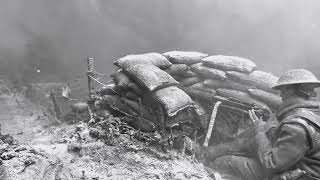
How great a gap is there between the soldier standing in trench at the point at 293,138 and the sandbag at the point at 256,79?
135cm

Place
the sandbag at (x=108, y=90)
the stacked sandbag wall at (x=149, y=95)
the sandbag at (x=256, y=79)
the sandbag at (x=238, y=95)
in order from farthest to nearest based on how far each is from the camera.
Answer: the sandbag at (x=108, y=90), the sandbag at (x=256, y=79), the sandbag at (x=238, y=95), the stacked sandbag wall at (x=149, y=95)

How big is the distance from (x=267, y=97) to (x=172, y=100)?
1.49 meters

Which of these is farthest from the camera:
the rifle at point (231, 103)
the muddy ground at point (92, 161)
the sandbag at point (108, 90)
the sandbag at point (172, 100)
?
the sandbag at point (108, 90)

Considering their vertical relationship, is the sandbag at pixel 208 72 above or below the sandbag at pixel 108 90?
above

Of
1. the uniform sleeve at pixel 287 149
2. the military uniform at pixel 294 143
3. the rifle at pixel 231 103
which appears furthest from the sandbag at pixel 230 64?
the uniform sleeve at pixel 287 149

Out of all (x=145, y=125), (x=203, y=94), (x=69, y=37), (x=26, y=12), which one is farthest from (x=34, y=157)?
(x=26, y=12)

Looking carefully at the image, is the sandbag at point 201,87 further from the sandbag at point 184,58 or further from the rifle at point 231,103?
the sandbag at point 184,58

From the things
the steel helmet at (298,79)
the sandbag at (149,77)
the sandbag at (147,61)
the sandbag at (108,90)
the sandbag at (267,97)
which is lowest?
the sandbag at (108,90)

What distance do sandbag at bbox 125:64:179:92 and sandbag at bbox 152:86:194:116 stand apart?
11 cm

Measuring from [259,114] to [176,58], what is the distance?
6.27 feet

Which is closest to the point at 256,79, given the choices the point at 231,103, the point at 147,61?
the point at 231,103

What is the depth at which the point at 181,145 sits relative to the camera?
4004 mm

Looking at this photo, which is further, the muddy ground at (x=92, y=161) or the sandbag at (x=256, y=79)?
the sandbag at (x=256, y=79)

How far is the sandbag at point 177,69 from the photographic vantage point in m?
4.79
